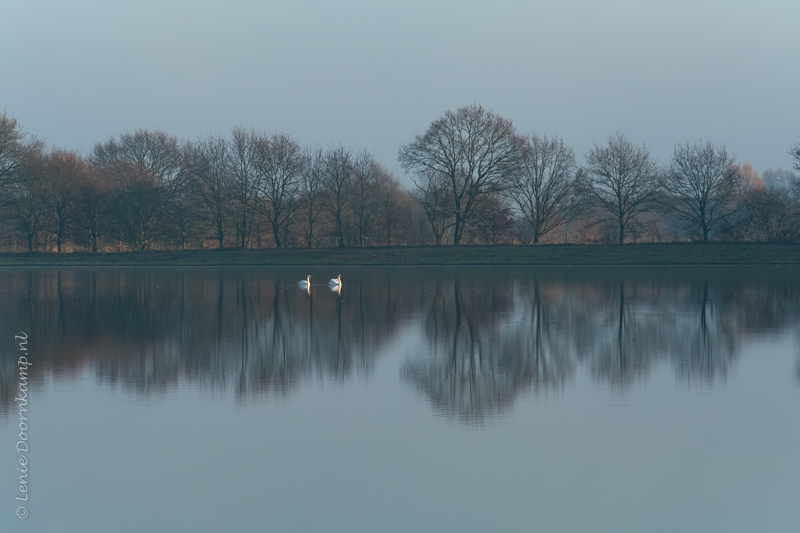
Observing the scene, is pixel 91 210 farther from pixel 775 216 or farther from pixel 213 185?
pixel 775 216

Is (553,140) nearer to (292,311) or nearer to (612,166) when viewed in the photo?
(612,166)

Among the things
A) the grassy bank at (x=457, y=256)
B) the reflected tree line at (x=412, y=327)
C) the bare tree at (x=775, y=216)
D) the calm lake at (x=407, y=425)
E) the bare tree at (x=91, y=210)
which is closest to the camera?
the calm lake at (x=407, y=425)

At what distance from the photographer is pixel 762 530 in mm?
6133

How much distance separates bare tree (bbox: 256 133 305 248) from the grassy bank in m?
5.12

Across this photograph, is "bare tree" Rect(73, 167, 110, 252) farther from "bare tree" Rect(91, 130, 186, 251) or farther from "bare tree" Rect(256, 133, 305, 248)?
"bare tree" Rect(256, 133, 305, 248)

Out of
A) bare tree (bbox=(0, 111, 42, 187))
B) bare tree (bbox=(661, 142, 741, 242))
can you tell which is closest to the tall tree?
bare tree (bbox=(0, 111, 42, 187))

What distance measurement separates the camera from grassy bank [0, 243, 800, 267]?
50.2 meters

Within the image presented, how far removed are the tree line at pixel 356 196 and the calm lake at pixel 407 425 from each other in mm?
40774

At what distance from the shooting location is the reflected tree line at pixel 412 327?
1164 centimetres

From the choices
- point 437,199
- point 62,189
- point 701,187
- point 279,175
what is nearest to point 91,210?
point 62,189

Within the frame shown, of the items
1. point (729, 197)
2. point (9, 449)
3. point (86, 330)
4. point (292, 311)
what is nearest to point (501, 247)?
point (729, 197)

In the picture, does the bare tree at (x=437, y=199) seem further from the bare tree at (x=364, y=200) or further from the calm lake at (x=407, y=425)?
the calm lake at (x=407, y=425)

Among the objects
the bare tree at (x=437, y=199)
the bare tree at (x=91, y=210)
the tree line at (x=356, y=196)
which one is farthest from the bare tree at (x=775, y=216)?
the bare tree at (x=91, y=210)

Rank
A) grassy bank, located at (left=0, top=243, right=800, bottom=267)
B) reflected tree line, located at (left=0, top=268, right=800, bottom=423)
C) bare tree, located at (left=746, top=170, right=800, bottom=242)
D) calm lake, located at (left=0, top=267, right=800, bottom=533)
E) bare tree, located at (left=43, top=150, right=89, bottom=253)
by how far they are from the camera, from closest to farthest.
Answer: calm lake, located at (left=0, top=267, right=800, bottom=533) < reflected tree line, located at (left=0, top=268, right=800, bottom=423) < grassy bank, located at (left=0, top=243, right=800, bottom=267) < bare tree, located at (left=746, top=170, right=800, bottom=242) < bare tree, located at (left=43, top=150, right=89, bottom=253)
